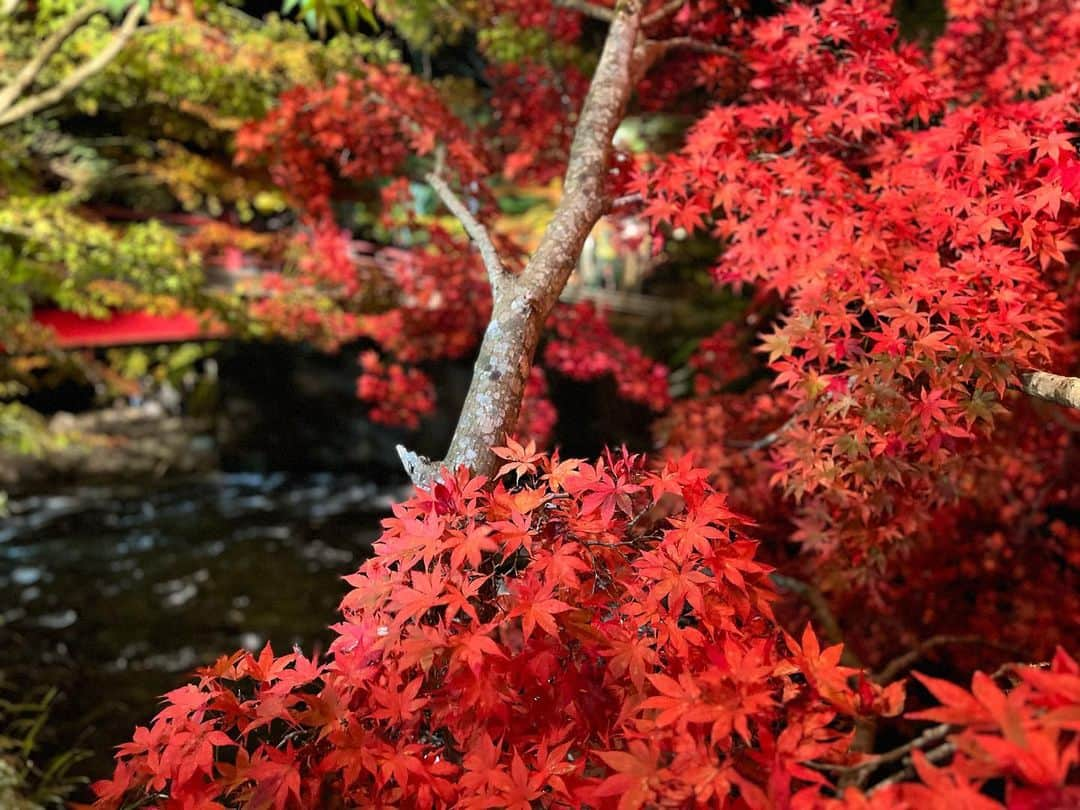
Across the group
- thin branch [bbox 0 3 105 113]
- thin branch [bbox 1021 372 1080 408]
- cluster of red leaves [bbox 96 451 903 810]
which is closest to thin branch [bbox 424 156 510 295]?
cluster of red leaves [bbox 96 451 903 810]

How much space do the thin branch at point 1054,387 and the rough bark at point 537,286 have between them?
167 centimetres

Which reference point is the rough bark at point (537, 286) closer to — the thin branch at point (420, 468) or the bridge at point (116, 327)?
the thin branch at point (420, 468)

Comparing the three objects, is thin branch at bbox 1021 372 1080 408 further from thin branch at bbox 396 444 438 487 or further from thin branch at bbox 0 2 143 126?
thin branch at bbox 0 2 143 126

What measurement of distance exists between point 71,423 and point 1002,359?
1568cm

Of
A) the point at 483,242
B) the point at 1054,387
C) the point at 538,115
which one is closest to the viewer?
the point at 1054,387

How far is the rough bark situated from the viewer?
246 cm

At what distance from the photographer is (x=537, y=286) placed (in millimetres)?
2766

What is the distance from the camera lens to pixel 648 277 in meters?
12.7

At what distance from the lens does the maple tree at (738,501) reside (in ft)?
5.07

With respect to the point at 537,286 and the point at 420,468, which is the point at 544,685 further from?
the point at 537,286

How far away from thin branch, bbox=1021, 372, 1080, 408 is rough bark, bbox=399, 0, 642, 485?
167cm

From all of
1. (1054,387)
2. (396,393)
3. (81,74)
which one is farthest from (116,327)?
(1054,387)

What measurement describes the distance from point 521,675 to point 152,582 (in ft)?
27.0

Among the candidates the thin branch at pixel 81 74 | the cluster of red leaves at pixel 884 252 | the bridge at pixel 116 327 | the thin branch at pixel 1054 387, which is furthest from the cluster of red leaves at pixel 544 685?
the bridge at pixel 116 327
